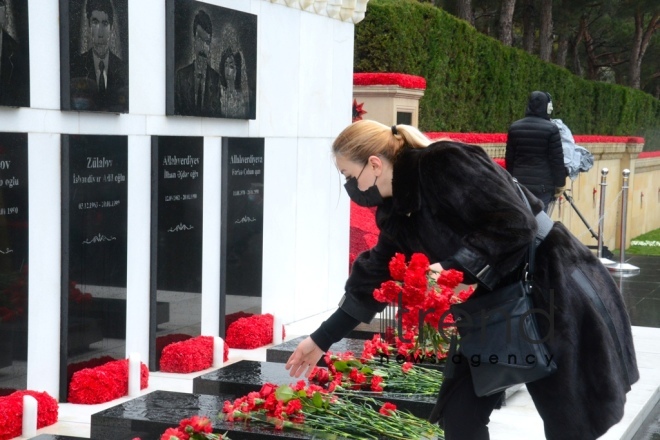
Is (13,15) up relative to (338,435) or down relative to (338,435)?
up

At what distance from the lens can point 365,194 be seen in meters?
3.64

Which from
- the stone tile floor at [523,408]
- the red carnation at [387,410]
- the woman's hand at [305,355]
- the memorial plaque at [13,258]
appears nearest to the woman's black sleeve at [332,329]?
the woman's hand at [305,355]

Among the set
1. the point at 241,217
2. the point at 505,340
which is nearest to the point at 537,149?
the point at 241,217

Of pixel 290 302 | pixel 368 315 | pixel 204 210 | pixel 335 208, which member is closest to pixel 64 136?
pixel 204 210

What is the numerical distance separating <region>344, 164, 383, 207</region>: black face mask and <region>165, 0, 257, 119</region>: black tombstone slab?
3543mm

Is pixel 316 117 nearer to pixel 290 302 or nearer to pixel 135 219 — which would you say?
pixel 290 302

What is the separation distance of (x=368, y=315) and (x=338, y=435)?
115 cm

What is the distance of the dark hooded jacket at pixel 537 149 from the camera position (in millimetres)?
11117

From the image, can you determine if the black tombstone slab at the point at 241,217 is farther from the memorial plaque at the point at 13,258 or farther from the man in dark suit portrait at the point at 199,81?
the memorial plaque at the point at 13,258

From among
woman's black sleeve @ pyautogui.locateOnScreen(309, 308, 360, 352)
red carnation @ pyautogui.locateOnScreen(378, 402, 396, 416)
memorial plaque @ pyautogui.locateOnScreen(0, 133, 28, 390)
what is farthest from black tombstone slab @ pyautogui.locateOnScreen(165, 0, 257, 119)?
woman's black sleeve @ pyautogui.locateOnScreen(309, 308, 360, 352)

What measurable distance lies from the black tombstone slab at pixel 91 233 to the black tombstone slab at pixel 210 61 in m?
0.81

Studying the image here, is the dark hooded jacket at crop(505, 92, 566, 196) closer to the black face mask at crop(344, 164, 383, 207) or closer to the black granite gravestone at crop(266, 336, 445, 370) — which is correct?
the black granite gravestone at crop(266, 336, 445, 370)

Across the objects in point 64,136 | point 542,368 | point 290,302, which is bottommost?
point 290,302

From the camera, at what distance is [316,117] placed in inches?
361
